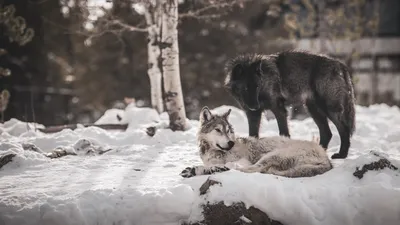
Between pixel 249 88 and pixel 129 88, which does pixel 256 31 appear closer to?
pixel 129 88

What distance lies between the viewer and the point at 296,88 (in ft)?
20.1

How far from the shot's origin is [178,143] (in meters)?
7.11

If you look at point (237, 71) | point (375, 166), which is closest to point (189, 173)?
point (375, 166)

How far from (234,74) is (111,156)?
2287 mm

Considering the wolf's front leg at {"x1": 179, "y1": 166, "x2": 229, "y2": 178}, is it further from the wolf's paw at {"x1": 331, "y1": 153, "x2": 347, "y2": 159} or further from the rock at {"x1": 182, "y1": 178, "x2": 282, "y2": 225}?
the wolf's paw at {"x1": 331, "y1": 153, "x2": 347, "y2": 159}

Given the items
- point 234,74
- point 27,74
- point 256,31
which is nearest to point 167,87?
point 234,74

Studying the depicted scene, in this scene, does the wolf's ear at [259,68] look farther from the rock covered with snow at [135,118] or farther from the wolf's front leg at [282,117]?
the rock covered with snow at [135,118]

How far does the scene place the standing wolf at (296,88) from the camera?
590cm

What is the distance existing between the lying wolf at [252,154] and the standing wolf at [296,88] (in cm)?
107

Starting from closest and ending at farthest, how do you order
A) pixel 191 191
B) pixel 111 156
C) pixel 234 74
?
pixel 191 191, pixel 111 156, pixel 234 74

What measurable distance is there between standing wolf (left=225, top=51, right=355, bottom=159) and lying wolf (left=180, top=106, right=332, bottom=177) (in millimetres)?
1067

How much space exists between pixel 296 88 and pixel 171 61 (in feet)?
9.04

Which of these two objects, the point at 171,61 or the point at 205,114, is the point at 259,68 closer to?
the point at 205,114

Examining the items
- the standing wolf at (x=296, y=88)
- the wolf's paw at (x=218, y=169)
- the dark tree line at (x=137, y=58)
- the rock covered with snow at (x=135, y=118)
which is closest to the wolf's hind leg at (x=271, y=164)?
the wolf's paw at (x=218, y=169)
